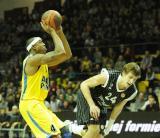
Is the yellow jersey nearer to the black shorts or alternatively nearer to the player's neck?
the black shorts

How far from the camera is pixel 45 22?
19.8ft

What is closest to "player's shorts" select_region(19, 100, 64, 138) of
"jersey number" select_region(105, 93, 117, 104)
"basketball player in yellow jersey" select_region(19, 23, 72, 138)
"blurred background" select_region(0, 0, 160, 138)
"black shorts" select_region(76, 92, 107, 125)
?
"basketball player in yellow jersey" select_region(19, 23, 72, 138)

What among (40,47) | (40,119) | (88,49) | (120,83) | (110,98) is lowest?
(88,49)

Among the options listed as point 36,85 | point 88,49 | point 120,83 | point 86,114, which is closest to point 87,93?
point 120,83

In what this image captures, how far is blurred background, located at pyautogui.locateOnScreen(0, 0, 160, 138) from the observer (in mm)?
13141

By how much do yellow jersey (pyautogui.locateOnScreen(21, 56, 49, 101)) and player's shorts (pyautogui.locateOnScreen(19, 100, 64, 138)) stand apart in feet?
0.25

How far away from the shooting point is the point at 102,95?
21.6 ft

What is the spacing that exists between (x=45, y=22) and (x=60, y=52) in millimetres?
444

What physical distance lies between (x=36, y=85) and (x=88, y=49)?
406 inches

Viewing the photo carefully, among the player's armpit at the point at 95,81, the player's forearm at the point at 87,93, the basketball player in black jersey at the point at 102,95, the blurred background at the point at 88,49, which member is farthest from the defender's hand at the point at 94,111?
the blurred background at the point at 88,49

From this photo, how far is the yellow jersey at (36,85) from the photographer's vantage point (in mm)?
6262

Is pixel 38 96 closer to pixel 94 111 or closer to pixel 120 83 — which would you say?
pixel 94 111

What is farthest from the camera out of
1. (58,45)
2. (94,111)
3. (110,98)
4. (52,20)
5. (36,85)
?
(110,98)

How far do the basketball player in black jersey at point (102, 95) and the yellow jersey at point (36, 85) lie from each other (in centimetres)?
50
